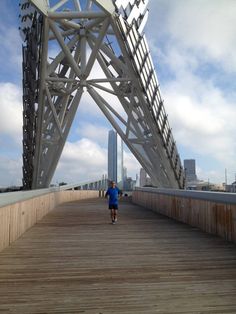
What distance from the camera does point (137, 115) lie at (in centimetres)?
3158

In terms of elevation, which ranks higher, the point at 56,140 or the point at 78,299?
the point at 56,140

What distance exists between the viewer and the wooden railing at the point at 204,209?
28.0ft

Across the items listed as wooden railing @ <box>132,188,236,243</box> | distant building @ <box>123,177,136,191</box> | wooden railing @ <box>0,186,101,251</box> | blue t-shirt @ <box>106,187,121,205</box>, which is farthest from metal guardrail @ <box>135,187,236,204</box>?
distant building @ <box>123,177,136,191</box>

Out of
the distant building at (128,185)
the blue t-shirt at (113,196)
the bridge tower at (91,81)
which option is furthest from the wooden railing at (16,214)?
the distant building at (128,185)

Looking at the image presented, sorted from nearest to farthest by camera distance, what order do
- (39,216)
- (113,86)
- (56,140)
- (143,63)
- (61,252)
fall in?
(61,252)
(39,216)
(143,63)
(113,86)
(56,140)

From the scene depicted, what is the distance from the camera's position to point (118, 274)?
5719 mm

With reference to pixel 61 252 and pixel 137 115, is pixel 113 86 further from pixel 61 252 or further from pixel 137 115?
pixel 61 252

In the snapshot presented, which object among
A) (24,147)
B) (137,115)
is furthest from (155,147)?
(24,147)

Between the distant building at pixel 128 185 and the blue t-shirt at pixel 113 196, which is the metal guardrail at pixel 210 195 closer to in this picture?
the blue t-shirt at pixel 113 196

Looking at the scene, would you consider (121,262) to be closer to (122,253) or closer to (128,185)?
(122,253)

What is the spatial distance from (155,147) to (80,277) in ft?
87.5

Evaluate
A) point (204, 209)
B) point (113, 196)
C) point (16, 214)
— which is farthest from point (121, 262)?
point (113, 196)

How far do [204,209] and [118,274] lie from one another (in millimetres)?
5328

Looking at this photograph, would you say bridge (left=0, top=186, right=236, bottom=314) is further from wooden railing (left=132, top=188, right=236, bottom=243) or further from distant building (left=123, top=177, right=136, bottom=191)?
distant building (left=123, top=177, right=136, bottom=191)
